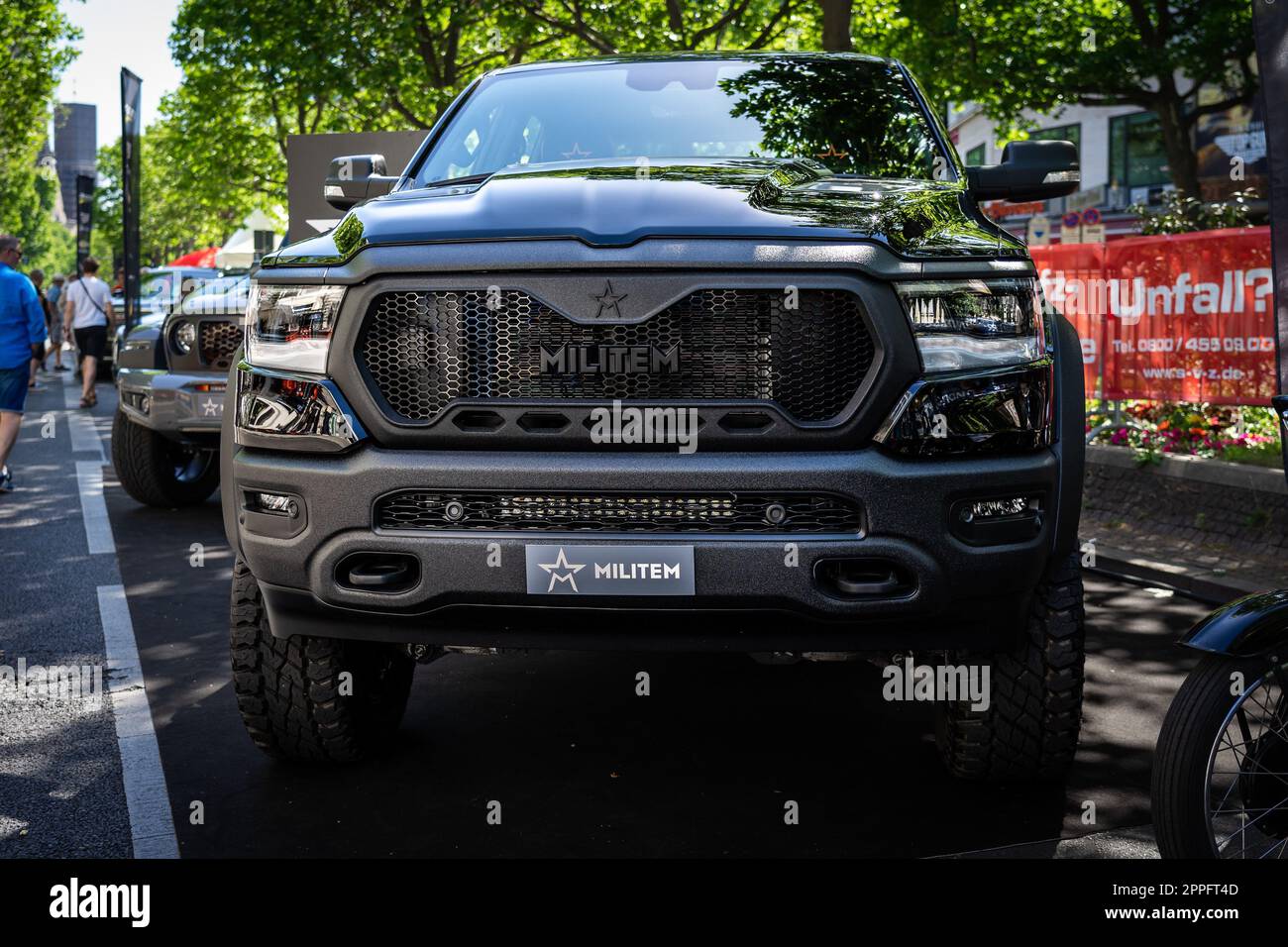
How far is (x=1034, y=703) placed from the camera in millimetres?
3996

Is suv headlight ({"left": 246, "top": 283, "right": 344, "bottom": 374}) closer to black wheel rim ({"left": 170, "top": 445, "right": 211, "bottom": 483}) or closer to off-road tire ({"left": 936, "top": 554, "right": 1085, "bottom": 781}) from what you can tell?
off-road tire ({"left": 936, "top": 554, "right": 1085, "bottom": 781})

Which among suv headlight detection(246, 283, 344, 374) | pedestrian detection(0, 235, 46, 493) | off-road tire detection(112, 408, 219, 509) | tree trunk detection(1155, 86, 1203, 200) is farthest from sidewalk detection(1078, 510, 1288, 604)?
tree trunk detection(1155, 86, 1203, 200)

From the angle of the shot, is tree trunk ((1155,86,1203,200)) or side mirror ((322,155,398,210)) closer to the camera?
side mirror ((322,155,398,210))

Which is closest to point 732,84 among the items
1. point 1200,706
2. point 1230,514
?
point 1200,706

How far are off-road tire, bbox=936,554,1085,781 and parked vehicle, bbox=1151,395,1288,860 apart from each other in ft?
2.15

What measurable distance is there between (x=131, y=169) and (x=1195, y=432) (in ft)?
57.3

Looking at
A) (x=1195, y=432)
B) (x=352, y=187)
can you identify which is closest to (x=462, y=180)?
(x=352, y=187)

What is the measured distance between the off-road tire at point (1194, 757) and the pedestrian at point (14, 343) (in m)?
9.57

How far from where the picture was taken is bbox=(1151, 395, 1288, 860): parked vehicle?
10.1ft

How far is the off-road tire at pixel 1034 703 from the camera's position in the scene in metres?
3.93

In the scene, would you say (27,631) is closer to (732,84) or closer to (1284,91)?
(732,84)

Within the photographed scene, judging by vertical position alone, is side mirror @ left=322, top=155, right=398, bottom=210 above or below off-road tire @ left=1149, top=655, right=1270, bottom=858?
above
